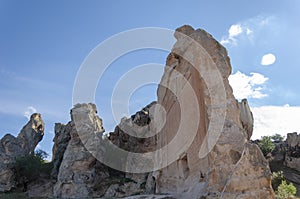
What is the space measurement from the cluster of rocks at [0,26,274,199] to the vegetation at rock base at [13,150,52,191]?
6.17m

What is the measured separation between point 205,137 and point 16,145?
83.5ft

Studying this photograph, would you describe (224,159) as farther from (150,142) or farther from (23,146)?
(23,146)

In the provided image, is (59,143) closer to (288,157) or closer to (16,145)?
(16,145)

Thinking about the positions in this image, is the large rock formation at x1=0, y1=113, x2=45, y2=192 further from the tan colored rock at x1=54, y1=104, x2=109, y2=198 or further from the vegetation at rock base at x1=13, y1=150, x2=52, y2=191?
the tan colored rock at x1=54, y1=104, x2=109, y2=198

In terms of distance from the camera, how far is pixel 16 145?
2925 cm

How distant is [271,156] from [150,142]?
539 inches

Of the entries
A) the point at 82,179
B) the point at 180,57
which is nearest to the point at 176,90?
the point at 180,57

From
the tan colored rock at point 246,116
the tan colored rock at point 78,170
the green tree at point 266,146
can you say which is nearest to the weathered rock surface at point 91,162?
the tan colored rock at point 78,170

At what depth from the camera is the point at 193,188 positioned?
9.27 m

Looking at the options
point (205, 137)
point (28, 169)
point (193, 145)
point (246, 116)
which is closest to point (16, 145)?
point (28, 169)

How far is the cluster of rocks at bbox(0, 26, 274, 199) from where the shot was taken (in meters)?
7.06

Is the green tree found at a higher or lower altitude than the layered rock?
higher

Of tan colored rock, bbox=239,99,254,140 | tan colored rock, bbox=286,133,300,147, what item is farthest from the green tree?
tan colored rock, bbox=239,99,254,140

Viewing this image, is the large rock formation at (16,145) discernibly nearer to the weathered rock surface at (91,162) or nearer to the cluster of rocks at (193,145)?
the weathered rock surface at (91,162)
